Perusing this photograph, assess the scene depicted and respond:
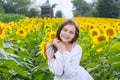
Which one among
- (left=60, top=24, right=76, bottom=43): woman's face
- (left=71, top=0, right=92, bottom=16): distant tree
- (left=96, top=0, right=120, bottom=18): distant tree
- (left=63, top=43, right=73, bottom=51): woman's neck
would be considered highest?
(left=60, top=24, right=76, bottom=43): woman's face

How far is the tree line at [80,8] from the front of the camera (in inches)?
989

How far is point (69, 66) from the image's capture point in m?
2.39

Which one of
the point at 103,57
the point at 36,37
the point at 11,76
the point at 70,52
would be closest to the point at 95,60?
the point at 103,57

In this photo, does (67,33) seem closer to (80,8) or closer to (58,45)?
(58,45)

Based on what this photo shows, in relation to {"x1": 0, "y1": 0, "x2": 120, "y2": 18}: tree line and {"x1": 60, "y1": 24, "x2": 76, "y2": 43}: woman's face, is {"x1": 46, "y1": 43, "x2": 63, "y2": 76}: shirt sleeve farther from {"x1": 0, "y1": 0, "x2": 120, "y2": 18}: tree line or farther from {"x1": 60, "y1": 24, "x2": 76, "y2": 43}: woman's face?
{"x1": 0, "y1": 0, "x2": 120, "y2": 18}: tree line

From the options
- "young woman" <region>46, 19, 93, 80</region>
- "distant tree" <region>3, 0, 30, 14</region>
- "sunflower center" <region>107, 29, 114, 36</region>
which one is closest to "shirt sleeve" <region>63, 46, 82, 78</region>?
"young woman" <region>46, 19, 93, 80</region>

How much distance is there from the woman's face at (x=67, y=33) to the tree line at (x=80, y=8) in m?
22.2

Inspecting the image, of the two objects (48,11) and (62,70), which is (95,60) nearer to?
(62,70)

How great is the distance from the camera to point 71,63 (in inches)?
95.1

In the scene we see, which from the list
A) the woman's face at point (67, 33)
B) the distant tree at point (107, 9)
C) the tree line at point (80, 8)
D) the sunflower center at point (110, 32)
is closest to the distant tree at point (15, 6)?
the tree line at point (80, 8)

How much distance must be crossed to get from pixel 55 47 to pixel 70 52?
0.09 m

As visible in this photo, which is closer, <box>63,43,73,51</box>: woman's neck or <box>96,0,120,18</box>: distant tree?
<box>63,43,73,51</box>: woman's neck

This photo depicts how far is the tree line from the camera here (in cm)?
2511

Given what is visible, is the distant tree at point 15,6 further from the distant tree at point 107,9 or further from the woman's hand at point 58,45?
the woman's hand at point 58,45
